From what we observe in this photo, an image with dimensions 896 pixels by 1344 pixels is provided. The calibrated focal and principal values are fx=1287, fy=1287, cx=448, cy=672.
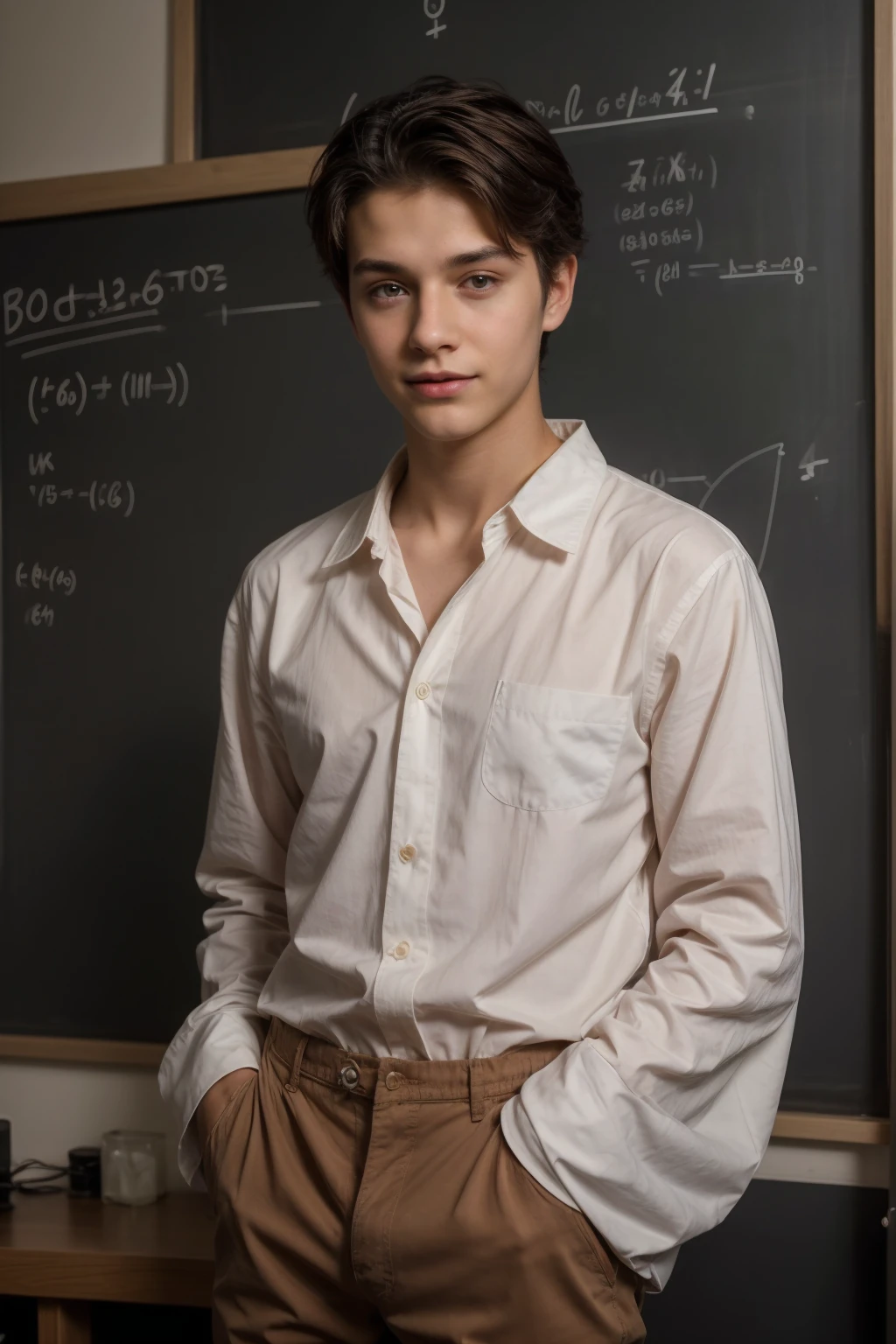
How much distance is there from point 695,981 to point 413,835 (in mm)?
322

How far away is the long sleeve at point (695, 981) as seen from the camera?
121 cm

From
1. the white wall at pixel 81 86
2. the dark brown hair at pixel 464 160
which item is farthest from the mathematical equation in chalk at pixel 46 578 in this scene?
the dark brown hair at pixel 464 160

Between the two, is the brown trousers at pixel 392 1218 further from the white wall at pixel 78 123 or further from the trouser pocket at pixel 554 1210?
the white wall at pixel 78 123

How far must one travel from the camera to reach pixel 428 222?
1380mm

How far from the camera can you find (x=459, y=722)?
1.35 meters

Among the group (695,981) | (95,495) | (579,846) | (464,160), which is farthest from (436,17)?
(695,981)

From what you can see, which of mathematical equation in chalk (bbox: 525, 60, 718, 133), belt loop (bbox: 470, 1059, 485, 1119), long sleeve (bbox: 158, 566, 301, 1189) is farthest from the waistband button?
mathematical equation in chalk (bbox: 525, 60, 718, 133)

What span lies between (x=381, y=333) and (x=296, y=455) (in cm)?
77

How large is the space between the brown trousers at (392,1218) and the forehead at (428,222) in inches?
33.4

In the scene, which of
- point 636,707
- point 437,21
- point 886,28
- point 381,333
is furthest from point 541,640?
point 437,21

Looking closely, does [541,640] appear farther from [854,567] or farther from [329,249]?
[854,567]

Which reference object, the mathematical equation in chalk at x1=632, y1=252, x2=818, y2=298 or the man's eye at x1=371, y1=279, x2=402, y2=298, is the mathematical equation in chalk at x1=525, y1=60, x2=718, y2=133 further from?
the man's eye at x1=371, y1=279, x2=402, y2=298

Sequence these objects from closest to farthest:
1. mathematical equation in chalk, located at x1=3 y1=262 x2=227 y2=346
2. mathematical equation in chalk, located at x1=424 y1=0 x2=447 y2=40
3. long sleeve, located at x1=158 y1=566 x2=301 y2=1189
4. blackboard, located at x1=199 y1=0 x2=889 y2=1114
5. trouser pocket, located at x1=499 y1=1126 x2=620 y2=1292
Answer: trouser pocket, located at x1=499 y1=1126 x2=620 y2=1292 → long sleeve, located at x1=158 y1=566 x2=301 y2=1189 → blackboard, located at x1=199 y1=0 x2=889 y2=1114 → mathematical equation in chalk, located at x1=424 y1=0 x2=447 y2=40 → mathematical equation in chalk, located at x1=3 y1=262 x2=227 y2=346

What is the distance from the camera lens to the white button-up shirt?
123 centimetres
